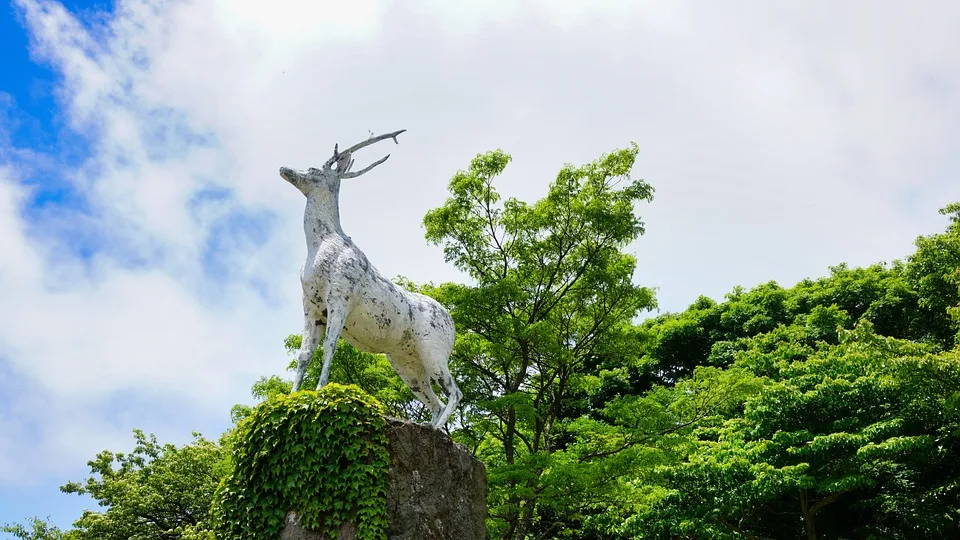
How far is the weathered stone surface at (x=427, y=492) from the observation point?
6734mm

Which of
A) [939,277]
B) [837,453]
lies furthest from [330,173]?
[939,277]

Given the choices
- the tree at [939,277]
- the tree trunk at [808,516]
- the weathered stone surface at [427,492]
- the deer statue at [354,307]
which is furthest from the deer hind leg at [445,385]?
the tree at [939,277]

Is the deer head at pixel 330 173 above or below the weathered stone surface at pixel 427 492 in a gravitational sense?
above

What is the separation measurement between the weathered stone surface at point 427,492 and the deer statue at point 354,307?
494mm

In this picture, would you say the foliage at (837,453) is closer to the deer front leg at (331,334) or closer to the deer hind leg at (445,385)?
the deer hind leg at (445,385)

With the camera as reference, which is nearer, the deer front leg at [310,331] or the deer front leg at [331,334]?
the deer front leg at [331,334]

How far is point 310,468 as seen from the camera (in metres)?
6.78

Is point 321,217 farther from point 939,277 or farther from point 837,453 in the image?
point 939,277

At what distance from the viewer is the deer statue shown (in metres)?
Answer: 7.62

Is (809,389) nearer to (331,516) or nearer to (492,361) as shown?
(492,361)

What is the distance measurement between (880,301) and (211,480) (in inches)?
711

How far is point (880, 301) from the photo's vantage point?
74.6 ft

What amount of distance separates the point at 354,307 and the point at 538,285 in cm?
790

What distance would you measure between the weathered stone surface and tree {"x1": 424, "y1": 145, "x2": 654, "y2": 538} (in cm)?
713
